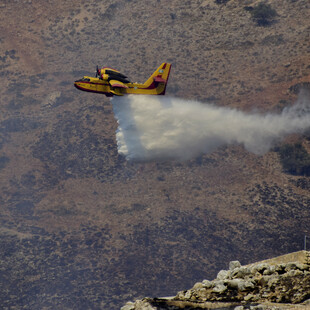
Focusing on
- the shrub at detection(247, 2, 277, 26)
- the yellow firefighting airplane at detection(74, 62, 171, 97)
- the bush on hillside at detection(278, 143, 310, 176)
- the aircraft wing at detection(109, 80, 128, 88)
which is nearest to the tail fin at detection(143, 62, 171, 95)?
the yellow firefighting airplane at detection(74, 62, 171, 97)

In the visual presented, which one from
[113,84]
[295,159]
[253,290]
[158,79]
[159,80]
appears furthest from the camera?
[295,159]

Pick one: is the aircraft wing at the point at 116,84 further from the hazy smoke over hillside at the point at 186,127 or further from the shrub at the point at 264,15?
the shrub at the point at 264,15

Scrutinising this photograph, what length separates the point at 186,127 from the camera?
83.6 metres

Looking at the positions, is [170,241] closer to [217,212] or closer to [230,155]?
[217,212]

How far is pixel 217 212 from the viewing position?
100312 millimetres

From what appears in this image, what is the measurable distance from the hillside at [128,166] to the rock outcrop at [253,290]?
6008 centimetres

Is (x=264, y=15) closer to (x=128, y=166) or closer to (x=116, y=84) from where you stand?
(x=128, y=166)

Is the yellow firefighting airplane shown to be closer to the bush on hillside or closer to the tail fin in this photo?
the tail fin

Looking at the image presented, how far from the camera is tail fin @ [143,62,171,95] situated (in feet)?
243

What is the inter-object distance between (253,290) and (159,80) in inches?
1798

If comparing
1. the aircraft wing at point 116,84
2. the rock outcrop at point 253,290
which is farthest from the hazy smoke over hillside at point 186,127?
the rock outcrop at point 253,290

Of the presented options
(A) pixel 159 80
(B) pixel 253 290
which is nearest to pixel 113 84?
(A) pixel 159 80

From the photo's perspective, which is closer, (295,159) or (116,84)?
(116,84)

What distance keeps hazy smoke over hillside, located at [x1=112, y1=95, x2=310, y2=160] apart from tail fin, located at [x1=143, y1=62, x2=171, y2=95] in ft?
7.10
